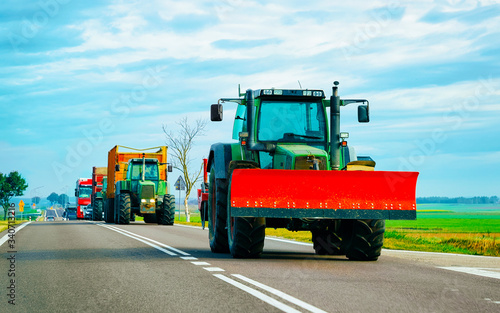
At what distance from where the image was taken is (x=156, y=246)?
16.2m

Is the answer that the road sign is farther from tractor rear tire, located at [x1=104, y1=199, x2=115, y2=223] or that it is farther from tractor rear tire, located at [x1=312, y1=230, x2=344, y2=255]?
tractor rear tire, located at [x1=312, y1=230, x2=344, y2=255]

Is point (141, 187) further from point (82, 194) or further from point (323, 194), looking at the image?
point (82, 194)

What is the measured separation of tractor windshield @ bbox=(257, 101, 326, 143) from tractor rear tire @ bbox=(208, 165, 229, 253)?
1280 millimetres

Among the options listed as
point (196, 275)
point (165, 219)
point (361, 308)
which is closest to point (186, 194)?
point (165, 219)

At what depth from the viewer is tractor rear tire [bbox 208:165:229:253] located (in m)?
13.1

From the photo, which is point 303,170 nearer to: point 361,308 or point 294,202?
point 294,202

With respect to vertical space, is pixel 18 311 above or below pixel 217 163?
below

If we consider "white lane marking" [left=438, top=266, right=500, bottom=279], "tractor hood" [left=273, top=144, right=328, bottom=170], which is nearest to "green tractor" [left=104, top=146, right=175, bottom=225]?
"tractor hood" [left=273, top=144, right=328, bottom=170]

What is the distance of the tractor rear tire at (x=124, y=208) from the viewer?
3334 cm

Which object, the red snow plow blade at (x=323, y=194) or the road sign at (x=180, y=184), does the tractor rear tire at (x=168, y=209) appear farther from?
the red snow plow blade at (x=323, y=194)

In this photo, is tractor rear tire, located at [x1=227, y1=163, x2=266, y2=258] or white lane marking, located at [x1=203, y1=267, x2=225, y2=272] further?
tractor rear tire, located at [x1=227, y1=163, x2=266, y2=258]

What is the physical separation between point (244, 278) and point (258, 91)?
4808 mm

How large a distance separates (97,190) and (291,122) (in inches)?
1475

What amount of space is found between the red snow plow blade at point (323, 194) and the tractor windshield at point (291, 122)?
5.21 ft
